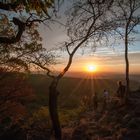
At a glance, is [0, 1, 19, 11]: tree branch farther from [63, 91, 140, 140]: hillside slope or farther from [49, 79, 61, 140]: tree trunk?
[63, 91, 140, 140]: hillside slope

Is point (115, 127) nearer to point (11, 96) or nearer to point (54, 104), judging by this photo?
point (54, 104)

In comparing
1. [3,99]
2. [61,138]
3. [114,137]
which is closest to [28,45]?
[61,138]

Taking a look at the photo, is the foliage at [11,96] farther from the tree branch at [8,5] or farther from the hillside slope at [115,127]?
the tree branch at [8,5]

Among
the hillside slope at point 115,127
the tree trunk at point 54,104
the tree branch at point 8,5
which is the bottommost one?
the hillside slope at point 115,127

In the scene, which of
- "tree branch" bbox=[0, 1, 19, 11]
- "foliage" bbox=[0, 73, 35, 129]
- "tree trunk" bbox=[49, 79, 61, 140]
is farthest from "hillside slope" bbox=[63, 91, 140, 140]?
"tree branch" bbox=[0, 1, 19, 11]

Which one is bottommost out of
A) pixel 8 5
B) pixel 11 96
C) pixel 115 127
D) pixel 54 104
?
pixel 115 127

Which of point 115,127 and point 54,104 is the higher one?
point 54,104

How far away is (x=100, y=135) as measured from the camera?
957 inches

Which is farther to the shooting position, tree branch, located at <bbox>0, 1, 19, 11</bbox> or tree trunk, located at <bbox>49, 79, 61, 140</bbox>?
tree trunk, located at <bbox>49, 79, 61, 140</bbox>

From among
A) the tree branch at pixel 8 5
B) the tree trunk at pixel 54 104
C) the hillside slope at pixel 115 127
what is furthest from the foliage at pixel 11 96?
the tree branch at pixel 8 5

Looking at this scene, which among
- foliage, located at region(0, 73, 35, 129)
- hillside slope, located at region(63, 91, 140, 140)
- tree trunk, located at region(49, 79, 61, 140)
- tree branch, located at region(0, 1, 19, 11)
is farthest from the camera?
foliage, located at region(0, 73, 35, 129)

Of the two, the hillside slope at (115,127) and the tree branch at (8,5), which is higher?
the tree branch at (8,5)

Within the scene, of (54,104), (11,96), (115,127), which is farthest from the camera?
(11,96)

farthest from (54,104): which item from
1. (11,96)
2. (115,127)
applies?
(11,96)
